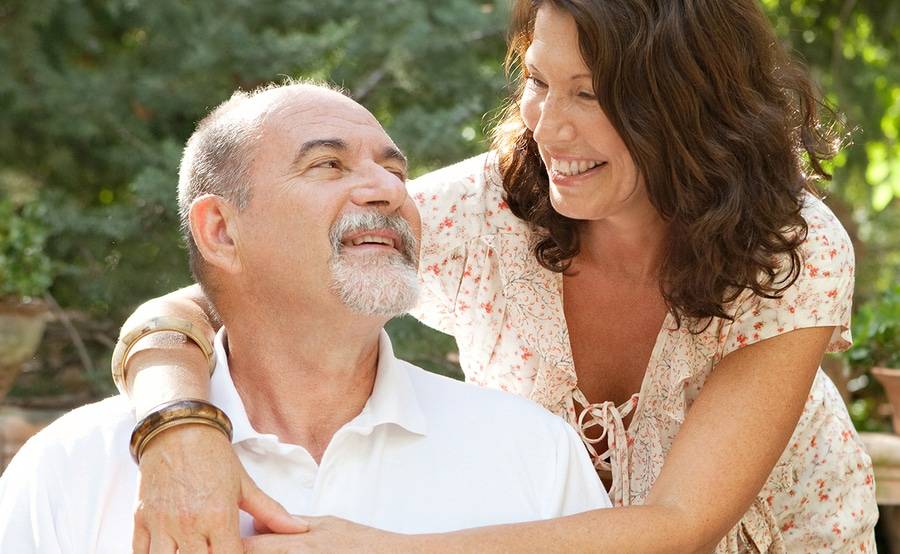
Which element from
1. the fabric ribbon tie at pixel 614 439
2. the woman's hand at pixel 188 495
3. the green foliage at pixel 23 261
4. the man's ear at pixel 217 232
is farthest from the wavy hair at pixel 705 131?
the green foliage at pixel 23 261

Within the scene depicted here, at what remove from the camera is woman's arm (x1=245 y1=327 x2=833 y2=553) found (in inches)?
68.2

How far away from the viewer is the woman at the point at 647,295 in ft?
6.09

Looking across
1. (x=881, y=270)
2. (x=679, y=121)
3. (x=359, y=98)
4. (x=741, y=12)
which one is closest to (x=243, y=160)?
(x=679, y=121)

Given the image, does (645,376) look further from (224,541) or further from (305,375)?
(224,541)

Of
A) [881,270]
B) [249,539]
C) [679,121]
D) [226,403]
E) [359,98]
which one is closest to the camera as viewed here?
[249,539]

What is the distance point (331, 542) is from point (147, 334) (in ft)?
1.52

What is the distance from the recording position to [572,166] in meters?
2.11

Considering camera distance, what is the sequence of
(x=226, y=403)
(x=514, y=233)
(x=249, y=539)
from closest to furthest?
(x=249, y=539), (x=226, y=403), (x=514, y=233)

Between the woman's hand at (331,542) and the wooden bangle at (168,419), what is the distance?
Result: 0.17 meters

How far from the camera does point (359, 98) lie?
13.9 feet

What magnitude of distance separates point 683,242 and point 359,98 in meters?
2.28

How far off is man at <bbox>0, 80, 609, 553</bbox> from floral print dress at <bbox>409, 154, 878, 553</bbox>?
0.26 m

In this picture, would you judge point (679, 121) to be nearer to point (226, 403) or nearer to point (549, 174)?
point (549, 174)

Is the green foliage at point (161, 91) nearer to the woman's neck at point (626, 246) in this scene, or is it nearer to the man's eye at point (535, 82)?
the woman's neck at point (626, 246)
